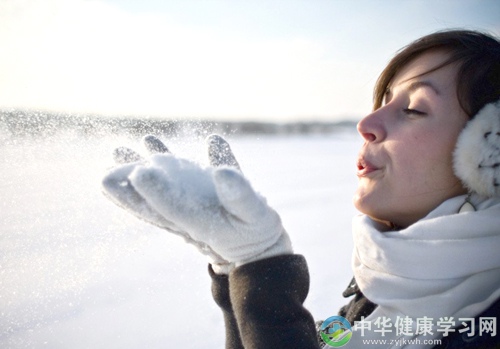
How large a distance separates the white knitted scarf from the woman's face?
0.09m

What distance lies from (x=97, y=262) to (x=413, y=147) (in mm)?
2378

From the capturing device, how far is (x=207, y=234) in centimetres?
95

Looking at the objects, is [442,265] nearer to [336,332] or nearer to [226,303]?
[336,332]

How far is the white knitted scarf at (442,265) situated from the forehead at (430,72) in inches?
15.7

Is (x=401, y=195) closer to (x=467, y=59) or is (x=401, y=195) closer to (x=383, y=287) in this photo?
(x=383, y=287)

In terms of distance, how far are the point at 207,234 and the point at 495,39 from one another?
4.35 feet

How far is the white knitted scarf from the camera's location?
1064 mm

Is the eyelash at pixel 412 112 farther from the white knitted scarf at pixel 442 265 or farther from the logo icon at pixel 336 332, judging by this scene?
the logo icon at pixel 336 332

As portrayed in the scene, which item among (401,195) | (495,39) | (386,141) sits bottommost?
(401,195)

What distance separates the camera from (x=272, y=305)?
937mm

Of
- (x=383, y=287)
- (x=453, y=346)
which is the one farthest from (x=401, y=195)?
(x=453, y=346)

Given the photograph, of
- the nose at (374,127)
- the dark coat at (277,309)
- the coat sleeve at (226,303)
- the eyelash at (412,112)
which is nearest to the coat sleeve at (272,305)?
the dark coat at (277,309)

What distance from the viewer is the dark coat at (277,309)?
0.92 metres

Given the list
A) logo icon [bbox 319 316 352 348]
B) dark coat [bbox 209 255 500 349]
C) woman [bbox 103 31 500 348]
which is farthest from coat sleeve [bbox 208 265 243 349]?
logo icon [bbox 319 316 352 348]
